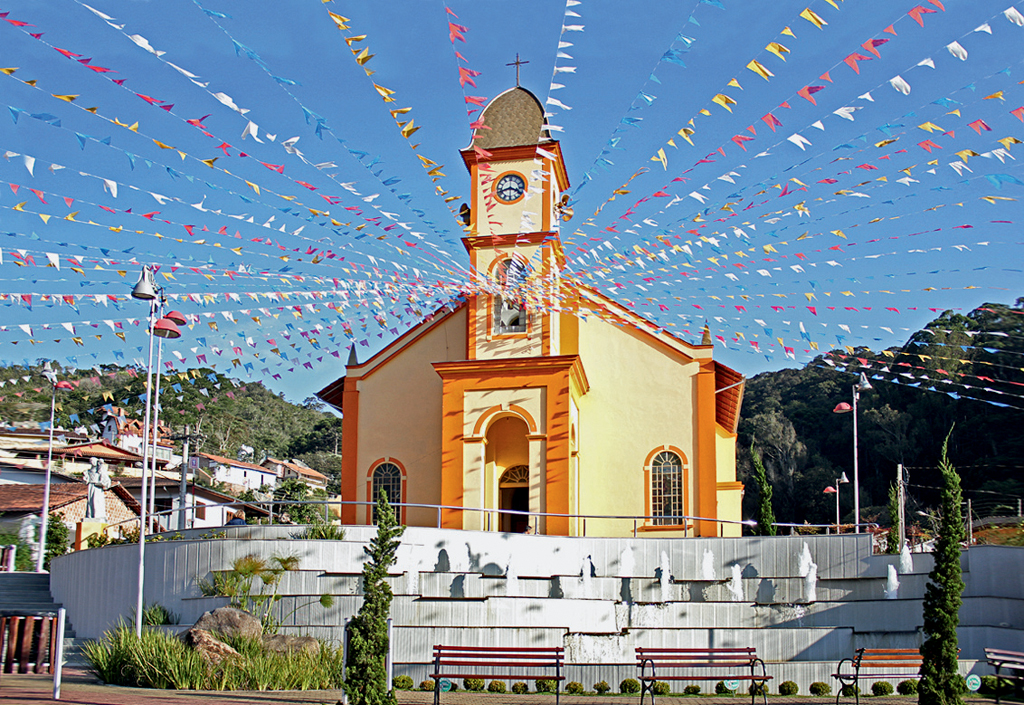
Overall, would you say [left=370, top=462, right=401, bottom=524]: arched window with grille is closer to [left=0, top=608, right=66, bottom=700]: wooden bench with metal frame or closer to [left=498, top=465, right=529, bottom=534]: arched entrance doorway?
[left=498, top=465, right=529, bottom=534]: arched entrance doorway

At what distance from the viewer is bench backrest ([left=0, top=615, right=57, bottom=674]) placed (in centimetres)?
1564

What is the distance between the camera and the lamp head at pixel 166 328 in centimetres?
1795

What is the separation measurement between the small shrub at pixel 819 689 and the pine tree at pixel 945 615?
2.70 meters

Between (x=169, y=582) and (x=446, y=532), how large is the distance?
6168 millimetres

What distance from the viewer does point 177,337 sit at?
61.3ft

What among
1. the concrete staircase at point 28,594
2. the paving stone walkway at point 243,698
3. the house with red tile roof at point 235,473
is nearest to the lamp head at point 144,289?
the paving stone walkway at point 243,698

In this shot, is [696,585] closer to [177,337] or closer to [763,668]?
[763,668]

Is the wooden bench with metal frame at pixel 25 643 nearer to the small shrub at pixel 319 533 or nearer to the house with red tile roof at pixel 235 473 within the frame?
the small shrub at pixel 319 533

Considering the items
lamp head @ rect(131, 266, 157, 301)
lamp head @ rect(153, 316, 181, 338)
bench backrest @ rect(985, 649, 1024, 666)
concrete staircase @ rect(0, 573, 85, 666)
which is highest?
lamp head @ rect(131, 266, 157, 301)

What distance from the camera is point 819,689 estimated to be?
1566 centimetres

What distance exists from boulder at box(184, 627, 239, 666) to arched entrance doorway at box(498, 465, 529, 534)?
42.6 feet

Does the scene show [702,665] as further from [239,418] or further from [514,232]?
[239,418]

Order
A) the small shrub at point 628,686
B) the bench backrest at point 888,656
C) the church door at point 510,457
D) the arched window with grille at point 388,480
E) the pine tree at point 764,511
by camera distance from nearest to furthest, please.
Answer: the bench backrest at point 888,656, the small shrub at point 628,686, the pine tree at point 764,511, the church door at point 510,457, the arched window with grille at point 388,480

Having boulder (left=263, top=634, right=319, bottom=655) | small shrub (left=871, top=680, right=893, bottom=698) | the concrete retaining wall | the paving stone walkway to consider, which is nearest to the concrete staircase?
the concrete retaining wall
